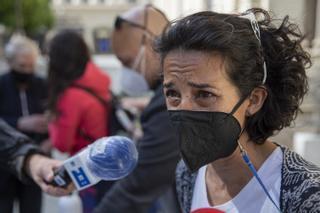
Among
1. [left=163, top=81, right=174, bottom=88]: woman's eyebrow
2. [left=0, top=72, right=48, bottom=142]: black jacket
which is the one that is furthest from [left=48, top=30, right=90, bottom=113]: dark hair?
[left=163, top=81, right=174, bottom=88]: woman's eyebrow

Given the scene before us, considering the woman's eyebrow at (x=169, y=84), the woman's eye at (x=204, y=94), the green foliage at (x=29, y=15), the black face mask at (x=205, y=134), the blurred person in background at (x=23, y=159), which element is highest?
the woman's eyebrow at (x=169, y=84)

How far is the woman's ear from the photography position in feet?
5.19

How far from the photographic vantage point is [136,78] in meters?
3.29

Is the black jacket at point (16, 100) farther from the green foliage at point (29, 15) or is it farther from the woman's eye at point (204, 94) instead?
the green foliage at point (29, 15)

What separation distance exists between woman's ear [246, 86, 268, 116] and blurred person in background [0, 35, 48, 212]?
2870mm


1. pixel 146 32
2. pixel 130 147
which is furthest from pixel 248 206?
pixel 146 32

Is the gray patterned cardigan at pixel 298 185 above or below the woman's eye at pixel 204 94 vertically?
below

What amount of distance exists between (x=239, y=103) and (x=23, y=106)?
133 inches

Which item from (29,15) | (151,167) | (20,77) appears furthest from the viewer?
(29,15)

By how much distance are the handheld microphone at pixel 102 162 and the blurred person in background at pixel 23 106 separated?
231cm

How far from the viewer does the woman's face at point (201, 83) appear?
1.50m

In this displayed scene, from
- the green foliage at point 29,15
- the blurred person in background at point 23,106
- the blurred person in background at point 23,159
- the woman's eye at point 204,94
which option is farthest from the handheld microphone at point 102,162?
the green foliage at point 29,15

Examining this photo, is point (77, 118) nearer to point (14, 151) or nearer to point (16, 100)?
point (16, 100)

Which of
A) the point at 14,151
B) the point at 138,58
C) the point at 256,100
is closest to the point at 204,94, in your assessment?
the point at 256,100
